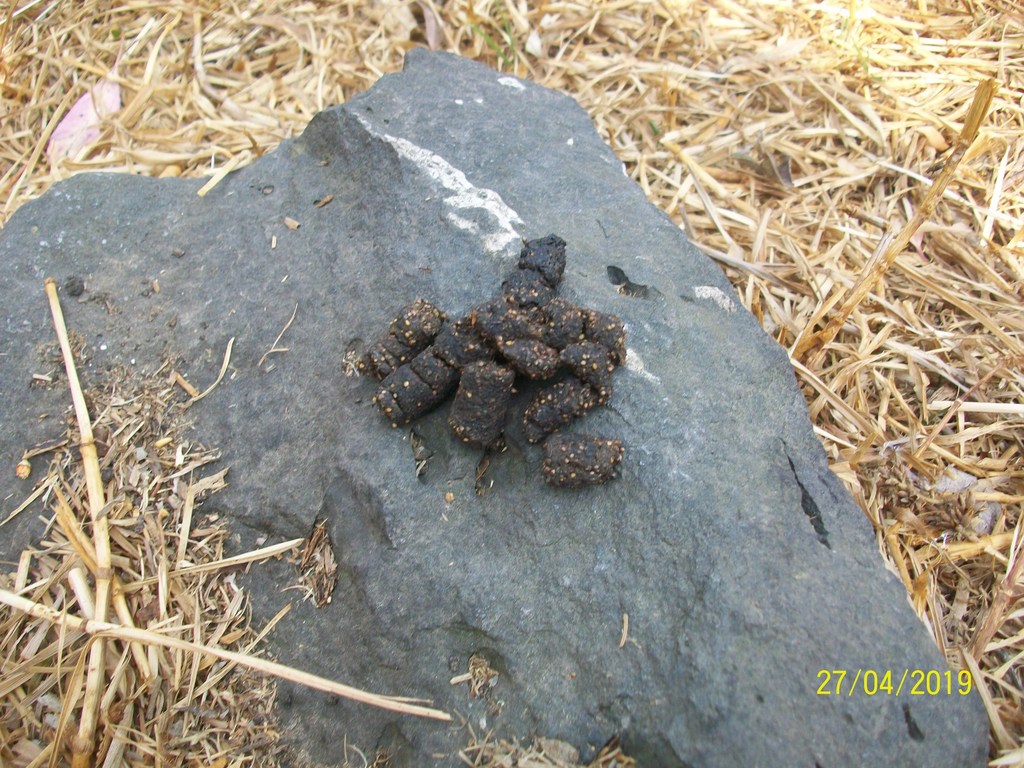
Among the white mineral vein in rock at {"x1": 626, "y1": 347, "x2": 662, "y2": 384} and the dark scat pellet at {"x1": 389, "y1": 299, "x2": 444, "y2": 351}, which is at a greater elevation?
the dark scat pellet at {"x1": 389, "y1": 299, "x2": 444, "y2": 351}

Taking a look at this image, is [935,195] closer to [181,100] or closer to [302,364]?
[302,364]

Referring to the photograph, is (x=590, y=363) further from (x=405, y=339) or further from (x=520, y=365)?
(x=405, y=339)

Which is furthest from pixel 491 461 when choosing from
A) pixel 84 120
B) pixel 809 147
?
pixel 84 120

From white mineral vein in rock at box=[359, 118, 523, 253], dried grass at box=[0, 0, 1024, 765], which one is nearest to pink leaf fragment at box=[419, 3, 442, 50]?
dried grass at box=[0, 0, 1024, 765]

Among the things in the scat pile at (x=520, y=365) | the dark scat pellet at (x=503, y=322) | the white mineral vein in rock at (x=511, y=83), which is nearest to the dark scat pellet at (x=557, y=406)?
the scat pile at (x=520, y=365)

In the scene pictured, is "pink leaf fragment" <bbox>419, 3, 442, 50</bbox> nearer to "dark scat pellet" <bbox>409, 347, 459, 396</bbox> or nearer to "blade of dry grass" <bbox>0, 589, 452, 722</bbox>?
"dark scat pellet" <bbox>409, 347, 459, 396</bbox>

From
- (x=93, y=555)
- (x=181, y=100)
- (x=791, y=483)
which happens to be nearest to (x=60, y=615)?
(x=93, y=555)

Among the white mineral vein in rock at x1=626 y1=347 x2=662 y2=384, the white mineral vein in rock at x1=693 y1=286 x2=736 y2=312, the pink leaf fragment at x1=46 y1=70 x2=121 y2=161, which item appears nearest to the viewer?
the white mineral vein in rock at x1=626 y1=347 x2=662 y2=384
